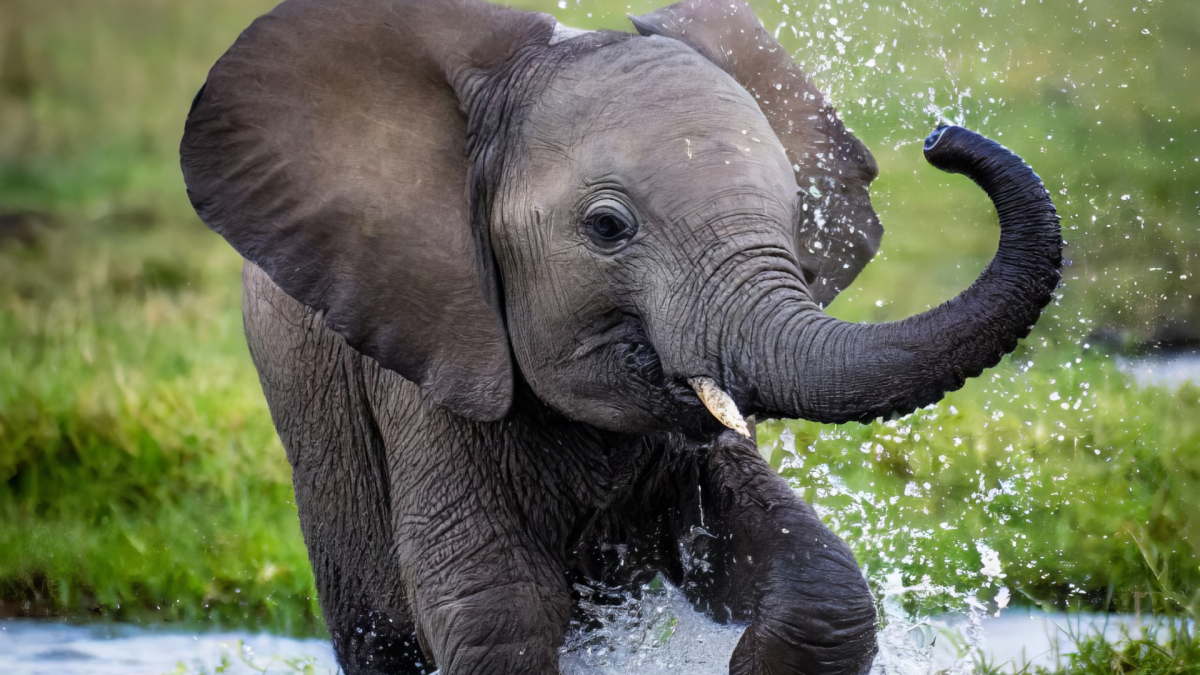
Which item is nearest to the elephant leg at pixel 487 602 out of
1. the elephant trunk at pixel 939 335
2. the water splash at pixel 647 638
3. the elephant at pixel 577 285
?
the elephant at pixel 577 285

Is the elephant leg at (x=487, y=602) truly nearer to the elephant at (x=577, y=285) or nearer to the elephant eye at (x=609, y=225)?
the elephant at (x=577, y=285)

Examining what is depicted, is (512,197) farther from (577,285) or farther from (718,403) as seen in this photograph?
(718,403)

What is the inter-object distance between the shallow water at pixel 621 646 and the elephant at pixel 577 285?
12 centimetres

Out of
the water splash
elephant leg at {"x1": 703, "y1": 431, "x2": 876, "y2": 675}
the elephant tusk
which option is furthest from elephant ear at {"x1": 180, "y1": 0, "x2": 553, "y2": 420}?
the water splash

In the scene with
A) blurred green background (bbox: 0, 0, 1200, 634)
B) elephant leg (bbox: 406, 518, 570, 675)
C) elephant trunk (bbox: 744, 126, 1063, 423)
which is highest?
elephant trunk (bbox: 744, 126, 1063, 423)

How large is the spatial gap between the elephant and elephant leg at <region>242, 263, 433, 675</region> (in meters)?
0.02

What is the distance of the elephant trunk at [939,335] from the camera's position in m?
2.24

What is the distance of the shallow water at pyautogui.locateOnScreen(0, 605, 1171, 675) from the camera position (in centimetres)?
326

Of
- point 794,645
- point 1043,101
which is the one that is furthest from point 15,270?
point 794,645

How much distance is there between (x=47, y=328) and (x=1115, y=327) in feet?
18.1

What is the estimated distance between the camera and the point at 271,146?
2.83m

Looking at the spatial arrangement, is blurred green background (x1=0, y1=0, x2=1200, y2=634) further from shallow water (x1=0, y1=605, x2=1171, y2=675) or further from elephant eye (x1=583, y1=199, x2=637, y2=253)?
elephant eye (x1=583, y1=199, x2=637, y2=253)

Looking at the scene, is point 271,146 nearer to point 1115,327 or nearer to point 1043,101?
point 1115,327

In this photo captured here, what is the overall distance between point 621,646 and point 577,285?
103 cm
